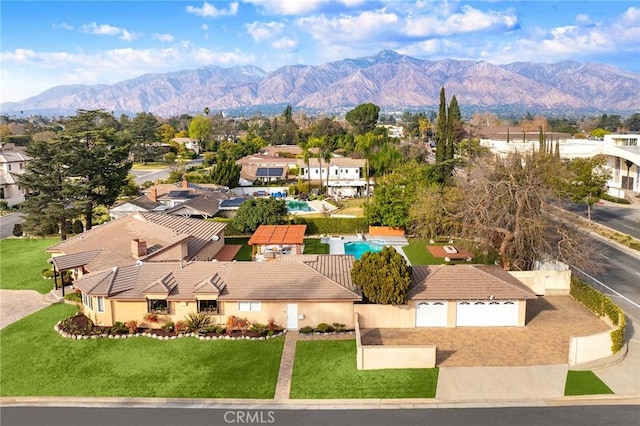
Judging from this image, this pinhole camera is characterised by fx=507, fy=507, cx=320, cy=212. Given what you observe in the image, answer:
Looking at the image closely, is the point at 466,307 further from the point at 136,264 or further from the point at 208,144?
the point at 208,144

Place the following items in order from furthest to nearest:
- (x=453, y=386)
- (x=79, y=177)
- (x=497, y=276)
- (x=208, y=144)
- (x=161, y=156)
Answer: (x=208, y=144)
(x=161, y=156)
(x=79, y=177)
(x=497, y=276)
(x=453, y=386)

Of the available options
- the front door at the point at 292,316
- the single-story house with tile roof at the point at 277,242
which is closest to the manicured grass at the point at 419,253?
the single-story house with tile roof at the point at 277,242

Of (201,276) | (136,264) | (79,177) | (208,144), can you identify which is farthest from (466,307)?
(208,144)

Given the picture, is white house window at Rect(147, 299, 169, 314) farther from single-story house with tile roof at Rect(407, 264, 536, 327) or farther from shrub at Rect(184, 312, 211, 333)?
single-story house with tile roof at Rect(407, 264, 536, 327)

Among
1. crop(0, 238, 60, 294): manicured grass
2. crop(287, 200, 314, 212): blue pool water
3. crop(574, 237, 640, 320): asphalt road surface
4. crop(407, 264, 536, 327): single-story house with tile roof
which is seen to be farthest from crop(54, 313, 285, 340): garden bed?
crop(287, 200, 314, 212): blue pool water

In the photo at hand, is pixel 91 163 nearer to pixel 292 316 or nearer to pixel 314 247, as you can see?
pixel 314 247

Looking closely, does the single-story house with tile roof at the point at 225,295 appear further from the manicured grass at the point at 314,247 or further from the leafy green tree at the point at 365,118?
the leafy green tree at the point at 365,118
